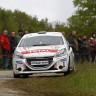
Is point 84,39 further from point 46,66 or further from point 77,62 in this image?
point 46,66

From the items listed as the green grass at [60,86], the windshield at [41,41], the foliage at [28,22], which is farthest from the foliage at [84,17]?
the green grass at [60,86]

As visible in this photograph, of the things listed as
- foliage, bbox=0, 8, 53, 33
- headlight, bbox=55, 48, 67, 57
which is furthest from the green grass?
foliage, bbox=0, 8, 53, 33

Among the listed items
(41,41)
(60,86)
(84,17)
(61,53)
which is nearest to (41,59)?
(61,53)

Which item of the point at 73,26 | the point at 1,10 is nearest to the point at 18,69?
the point at 1,10

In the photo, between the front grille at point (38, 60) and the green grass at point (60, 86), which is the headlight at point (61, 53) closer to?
the front grille at point (38, 60)

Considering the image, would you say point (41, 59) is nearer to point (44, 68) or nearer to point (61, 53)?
point (44, 68)

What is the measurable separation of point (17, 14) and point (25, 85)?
104 m

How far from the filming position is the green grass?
13.4 meters

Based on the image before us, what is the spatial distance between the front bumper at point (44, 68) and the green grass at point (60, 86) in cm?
42

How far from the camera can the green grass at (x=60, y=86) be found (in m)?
13.4

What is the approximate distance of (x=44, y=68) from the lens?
18.1 meters

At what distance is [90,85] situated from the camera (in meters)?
15.2

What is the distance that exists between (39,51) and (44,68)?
66cm

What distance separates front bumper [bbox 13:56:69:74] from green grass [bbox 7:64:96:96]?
0.42m
